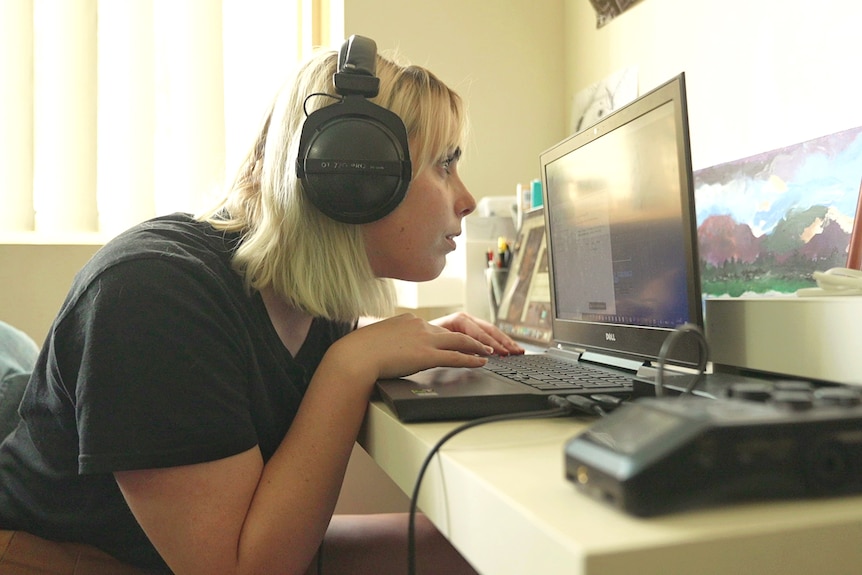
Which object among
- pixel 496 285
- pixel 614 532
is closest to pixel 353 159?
pixel 614 532

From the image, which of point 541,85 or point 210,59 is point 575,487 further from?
point 210,59

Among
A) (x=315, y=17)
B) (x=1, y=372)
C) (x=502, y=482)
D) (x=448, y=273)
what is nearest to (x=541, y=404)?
(x=502, y=482)

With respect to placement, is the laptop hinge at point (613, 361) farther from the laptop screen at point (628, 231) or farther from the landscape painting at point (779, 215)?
the landscape painting at point (779, 215)

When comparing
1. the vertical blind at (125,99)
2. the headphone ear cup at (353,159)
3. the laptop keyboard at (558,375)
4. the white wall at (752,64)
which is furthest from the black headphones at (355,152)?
the vertical blind at (125,99)

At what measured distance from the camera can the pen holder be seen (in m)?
1.56

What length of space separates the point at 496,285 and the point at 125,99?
1.01m

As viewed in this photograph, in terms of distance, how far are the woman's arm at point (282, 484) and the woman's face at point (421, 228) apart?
0.13 meters

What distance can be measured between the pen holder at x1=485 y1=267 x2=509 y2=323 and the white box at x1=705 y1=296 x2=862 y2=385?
86cm

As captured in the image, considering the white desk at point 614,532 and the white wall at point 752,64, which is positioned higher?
the white wall at point 752,64

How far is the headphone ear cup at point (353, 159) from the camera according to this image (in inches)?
29.2

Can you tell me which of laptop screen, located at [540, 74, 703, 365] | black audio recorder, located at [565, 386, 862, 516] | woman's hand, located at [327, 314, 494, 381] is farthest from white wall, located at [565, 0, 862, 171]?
black audio recorder, located at [565, 386, 862, 516]

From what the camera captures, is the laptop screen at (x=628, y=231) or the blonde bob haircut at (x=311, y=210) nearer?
the laptop screen at (x=628, y=231)

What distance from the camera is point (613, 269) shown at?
850mm

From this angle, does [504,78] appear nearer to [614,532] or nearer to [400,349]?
[400,349]
